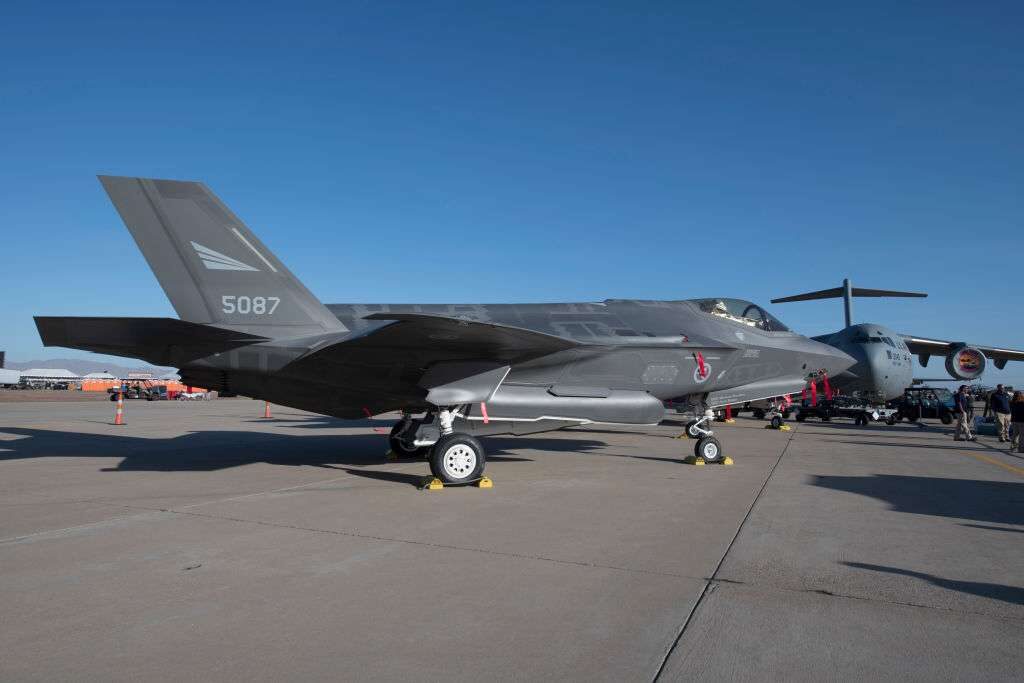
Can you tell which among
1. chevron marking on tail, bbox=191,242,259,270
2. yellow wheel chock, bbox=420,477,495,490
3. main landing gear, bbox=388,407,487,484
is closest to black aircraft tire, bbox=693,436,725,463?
yellow wheel chock, bbox=420,477,495,490

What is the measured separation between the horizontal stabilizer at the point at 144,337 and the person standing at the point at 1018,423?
634 inches

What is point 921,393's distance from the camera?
29.6 metres

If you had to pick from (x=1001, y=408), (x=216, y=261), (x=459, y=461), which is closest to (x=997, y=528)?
(x=459, y=461)

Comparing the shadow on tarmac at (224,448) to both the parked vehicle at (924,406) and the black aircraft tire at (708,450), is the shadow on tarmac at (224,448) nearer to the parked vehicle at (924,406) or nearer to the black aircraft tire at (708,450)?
the black aircraft tire at (708,450)

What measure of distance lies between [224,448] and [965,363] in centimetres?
2382

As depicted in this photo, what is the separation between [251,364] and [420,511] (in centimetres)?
377

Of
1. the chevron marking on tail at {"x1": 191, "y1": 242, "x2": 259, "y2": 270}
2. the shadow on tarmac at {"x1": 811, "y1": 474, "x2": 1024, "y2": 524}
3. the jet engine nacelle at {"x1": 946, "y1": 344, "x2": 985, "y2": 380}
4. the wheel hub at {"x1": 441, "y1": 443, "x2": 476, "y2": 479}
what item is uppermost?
the chevron marking on tail at {"x1": 191, "y1": 242, "x2": 259, "y2": 270}

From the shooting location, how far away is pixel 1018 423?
47.3 ft

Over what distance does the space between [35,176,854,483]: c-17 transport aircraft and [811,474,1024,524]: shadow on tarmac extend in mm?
2500

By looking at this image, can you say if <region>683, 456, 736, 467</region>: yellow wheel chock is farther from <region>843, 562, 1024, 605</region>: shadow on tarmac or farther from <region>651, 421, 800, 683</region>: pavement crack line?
<region>843, 562, 1024, 605</region>: shadow on tarmac

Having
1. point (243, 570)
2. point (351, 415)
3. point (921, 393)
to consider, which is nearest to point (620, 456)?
point (351, 415)

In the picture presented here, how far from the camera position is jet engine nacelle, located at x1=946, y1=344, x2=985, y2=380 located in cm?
2184

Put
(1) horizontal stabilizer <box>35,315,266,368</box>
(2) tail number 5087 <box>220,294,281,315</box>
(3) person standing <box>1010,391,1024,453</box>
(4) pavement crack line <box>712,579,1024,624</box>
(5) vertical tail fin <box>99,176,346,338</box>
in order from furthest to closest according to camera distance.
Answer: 1. (3) person standing <box>1010,391,1024,453</box>
2. (2) tail number 5087 <box>220,294,281,315</box>
3. (5) vertical tail fin <box>99,176,346,338</box>
4. (1) horizontal stabilizer <box>35,315,266,368</box>
5. (4) pavement crack line <box>712,579,1024,624</box>

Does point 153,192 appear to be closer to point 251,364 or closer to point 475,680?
point 251,364
